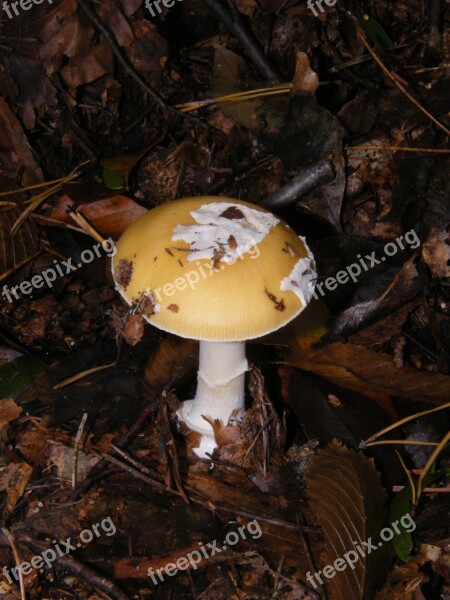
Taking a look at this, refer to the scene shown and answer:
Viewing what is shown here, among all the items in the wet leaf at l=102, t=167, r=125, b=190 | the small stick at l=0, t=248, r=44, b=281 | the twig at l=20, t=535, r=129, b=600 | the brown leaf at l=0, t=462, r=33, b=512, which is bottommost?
the twig at l=20, t=535, r=129, b=600

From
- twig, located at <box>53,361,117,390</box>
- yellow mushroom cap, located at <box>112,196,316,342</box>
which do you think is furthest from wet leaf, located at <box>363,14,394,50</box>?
twig, located at <box>53,361,117,390</box>

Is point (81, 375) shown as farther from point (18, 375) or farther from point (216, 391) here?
point (216, 391)

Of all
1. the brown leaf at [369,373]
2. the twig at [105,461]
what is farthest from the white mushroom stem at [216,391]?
the brown leaf at [369,373]

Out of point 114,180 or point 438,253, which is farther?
point 114,180

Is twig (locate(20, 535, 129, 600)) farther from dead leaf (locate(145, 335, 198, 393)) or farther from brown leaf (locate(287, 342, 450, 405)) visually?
brown leaf (locate(287, 342, 450, 405))

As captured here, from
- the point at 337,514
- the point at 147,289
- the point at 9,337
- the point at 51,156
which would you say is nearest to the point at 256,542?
the point at 337,514

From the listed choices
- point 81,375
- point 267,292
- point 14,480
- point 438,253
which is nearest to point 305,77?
point 438,253

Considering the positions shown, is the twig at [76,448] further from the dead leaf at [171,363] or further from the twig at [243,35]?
the twig at [243,35]

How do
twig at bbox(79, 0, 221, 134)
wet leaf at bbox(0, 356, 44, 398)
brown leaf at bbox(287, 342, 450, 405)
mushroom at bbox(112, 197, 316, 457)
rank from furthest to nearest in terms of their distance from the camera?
twig at bbox(79, 0, 221, 134) < wet leaf at bbox(0, 356, 44, 398) < brown leaf at bbox(287, 342, 450, 405) < mushroom at bbox(112, 197, 316, 457)
